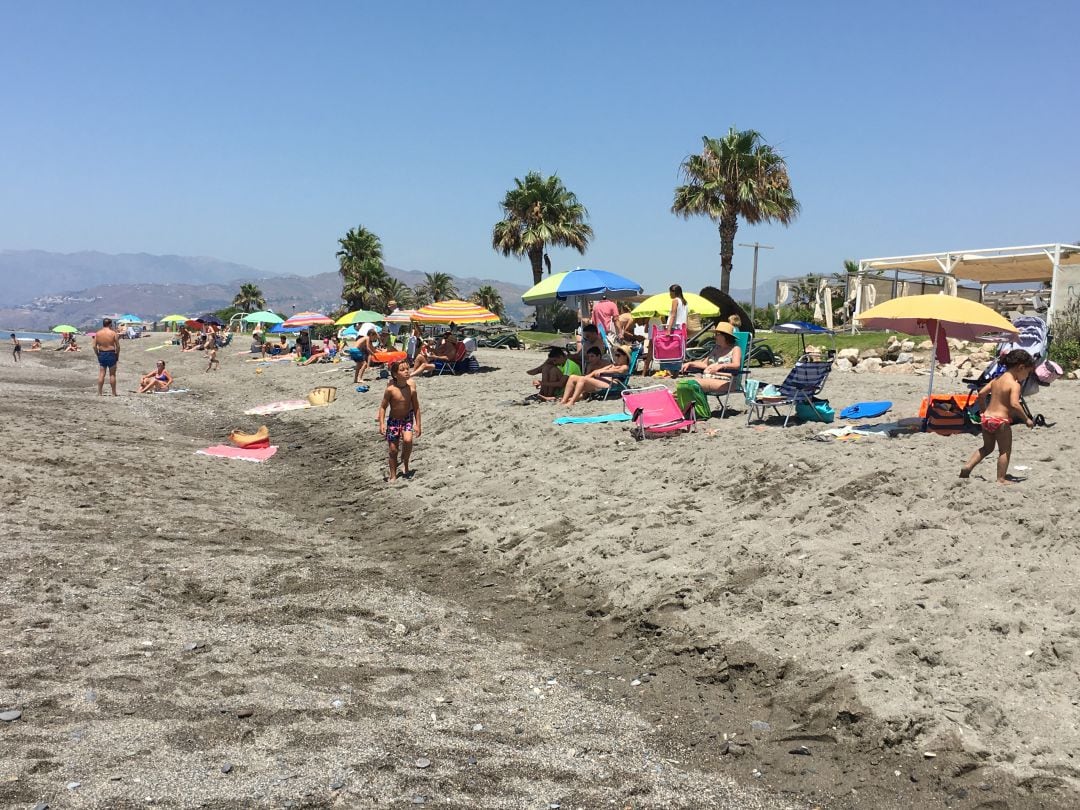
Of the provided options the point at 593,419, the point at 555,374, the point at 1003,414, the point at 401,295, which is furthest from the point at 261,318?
the point at 401,295

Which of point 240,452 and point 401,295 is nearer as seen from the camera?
point 240,452

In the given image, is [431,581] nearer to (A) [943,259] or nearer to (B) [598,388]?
(B) [598,388]

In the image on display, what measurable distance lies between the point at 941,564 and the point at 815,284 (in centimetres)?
2482

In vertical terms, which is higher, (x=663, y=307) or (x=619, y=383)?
(x=663, y=307)

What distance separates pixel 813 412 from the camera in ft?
31.7

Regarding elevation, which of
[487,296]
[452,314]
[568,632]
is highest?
[487,296]

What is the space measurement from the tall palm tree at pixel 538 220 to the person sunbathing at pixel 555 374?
27399 mm

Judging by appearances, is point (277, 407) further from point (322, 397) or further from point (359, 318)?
point (359, 318)

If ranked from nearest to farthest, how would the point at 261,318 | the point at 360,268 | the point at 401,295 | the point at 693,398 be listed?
the point at 693,398 → the point at 261,318 → the point at 360,268 → the point at 401,295

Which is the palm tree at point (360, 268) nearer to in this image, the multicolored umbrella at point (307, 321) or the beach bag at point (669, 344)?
the multicolored umbrella at point (307, 321)

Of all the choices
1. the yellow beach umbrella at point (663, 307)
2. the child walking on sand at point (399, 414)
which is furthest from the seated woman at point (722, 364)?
the yellow beach umbrella at point (663, 307)

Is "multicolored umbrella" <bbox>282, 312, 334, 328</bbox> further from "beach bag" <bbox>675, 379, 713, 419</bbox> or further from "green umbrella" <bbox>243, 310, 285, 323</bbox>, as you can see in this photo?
"beach bag" <bbox>675, 379, 713, 419</bbox>

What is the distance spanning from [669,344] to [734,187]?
19349 mm

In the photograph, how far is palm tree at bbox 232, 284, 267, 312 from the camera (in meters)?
76.0
